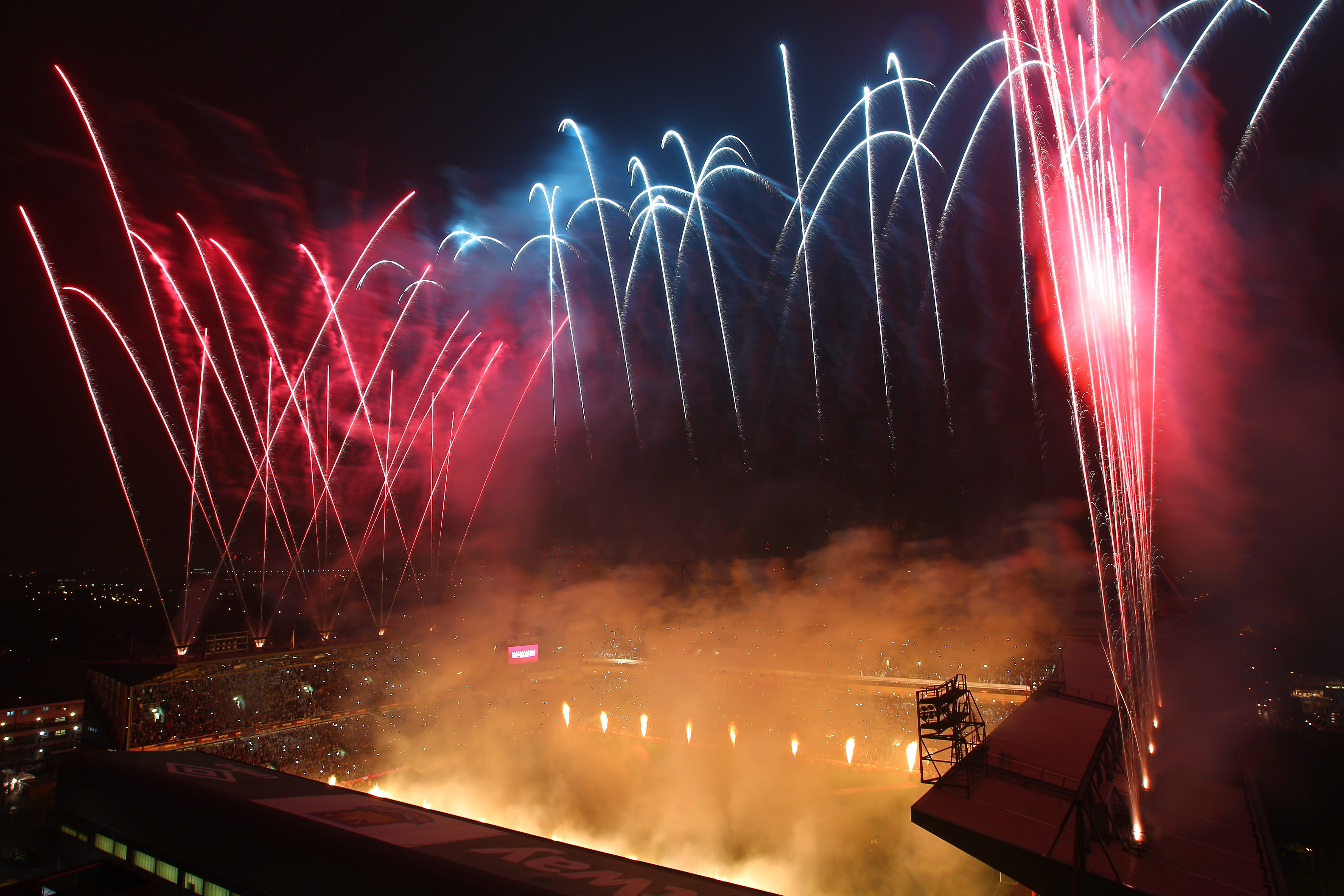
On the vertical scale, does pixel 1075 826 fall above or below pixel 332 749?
above

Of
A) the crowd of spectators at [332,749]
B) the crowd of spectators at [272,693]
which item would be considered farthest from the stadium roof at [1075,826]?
the crowd of spectators at [272,693]

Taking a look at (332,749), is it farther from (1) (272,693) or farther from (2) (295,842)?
(2) (295,842)

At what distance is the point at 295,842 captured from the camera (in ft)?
20.5

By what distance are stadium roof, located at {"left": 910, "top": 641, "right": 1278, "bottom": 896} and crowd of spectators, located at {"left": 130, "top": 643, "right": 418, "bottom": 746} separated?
38.4 ft

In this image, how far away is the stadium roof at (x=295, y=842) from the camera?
17.8 ft

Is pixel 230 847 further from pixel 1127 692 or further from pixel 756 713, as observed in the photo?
pixel 1127 692

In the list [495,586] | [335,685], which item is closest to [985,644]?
[495,586]

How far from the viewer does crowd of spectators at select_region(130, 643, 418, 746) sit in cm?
1070

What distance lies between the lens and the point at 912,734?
12.6m

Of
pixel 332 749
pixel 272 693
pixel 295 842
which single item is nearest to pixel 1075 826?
pixel 295 842

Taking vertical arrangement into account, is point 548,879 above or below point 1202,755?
above

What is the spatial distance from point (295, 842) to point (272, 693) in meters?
7.18

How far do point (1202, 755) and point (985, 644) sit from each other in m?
4.68

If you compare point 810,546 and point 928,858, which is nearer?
point 928,858
